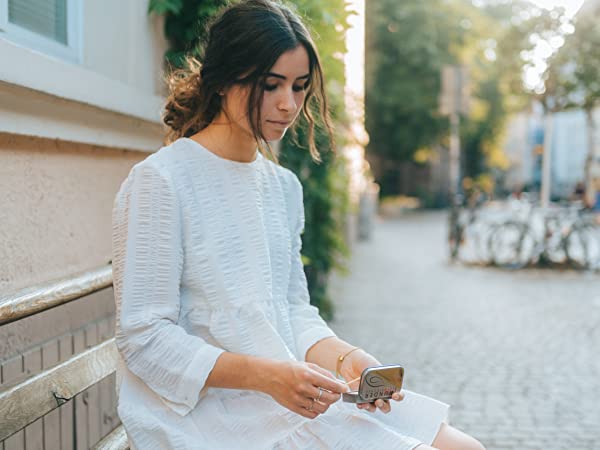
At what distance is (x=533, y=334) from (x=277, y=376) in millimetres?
5807

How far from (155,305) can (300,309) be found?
0.53 m

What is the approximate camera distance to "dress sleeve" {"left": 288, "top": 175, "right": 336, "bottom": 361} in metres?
1.96

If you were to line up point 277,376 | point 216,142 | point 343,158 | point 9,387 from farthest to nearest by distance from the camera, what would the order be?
1. point 343,158
2. point 216,142
3. point 9,387
4. point 277,376

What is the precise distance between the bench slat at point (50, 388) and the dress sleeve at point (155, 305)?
0.27 m

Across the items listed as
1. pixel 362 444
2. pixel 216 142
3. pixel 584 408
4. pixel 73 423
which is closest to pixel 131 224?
pixel 216 142

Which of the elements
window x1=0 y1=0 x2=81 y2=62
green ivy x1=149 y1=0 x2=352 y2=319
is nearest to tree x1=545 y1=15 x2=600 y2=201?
green ivy x1=149 y1=0 x2=352 y2=319

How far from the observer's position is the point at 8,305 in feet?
5.48

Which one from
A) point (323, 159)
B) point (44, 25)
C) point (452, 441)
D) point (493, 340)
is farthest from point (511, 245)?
point (452, 441)

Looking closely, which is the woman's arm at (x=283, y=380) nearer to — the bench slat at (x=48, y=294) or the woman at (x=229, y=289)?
the woman at (x=229, y=289)

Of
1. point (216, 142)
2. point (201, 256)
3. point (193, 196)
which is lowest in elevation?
point (201, 256)

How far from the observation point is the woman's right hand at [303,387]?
4.87 ft

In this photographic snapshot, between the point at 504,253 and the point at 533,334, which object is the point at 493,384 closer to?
the point at 533,334

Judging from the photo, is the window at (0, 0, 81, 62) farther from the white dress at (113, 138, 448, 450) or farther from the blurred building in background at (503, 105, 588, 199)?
the blurred building in background at (503, 105, 588, 199)

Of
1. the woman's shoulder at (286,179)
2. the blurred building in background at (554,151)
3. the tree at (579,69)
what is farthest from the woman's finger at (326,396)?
the blurred building in background at (554,151)
